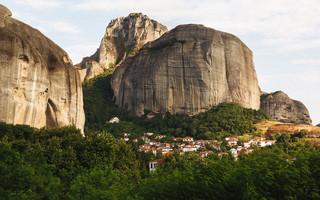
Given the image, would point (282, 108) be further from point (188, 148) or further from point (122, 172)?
point (122, 172)

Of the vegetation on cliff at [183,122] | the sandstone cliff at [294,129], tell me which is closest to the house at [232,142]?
the vegetation on cliff at [183,122]

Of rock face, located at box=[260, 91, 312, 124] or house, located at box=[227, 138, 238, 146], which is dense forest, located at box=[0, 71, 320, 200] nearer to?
house, located at box=[227, 138, 238, 146]

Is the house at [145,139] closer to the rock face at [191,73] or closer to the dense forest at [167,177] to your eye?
the rock face at [191,73]

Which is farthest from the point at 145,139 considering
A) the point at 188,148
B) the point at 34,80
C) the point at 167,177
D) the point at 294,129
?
the point at 167,177

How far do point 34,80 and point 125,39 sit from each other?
115 m

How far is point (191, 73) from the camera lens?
90.7 meters

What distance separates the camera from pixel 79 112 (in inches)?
1561

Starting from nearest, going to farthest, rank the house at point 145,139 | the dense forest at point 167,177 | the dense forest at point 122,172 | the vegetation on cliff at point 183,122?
the dense forest at point 167,177, the dense forest at point 122,172, the house at point 145,139, the vegetation on cliff at point 183,122

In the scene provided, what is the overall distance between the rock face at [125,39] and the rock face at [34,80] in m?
94.4

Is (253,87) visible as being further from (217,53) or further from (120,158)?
(120,158)

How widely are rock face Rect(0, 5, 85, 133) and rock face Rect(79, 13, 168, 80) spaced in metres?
94.4

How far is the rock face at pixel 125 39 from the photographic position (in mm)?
136625

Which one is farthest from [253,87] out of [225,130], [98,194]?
[98,194]

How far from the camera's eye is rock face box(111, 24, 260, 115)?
297 feet
